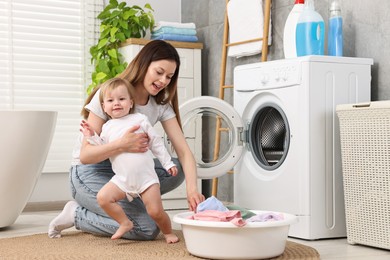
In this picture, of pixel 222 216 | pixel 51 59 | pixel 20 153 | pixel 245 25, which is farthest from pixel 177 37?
pixel 222 216

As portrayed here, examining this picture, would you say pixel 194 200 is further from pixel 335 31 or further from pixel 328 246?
pixel 335 31

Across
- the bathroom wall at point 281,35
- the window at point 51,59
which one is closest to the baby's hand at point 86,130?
the bathroom wall at point 281,35

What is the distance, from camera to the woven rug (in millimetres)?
2541

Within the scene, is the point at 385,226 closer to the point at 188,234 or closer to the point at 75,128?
the point at 188,234

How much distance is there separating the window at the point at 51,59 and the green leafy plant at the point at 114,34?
0.21 metres

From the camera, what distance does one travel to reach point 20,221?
381 centimetres

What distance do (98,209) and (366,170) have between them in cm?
117

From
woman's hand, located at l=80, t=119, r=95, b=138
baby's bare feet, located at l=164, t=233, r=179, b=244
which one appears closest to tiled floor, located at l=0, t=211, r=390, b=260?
baby's bare feet, located at l=164, t=233, r=179, b=244

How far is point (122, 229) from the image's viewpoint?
2.77 metres

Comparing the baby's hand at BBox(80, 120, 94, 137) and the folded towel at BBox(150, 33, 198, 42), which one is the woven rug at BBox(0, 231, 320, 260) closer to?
the baby's hand at BBox(80, 120, 94, 137)

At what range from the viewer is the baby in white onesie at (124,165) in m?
2.74

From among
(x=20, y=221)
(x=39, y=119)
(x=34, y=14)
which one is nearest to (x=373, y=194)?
(x=39, y=119)

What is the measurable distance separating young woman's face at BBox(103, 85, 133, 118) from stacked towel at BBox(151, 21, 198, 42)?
6.03 ft

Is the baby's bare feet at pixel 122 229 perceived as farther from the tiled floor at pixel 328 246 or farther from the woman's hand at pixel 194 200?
the tiled floor at pixel 328 246
